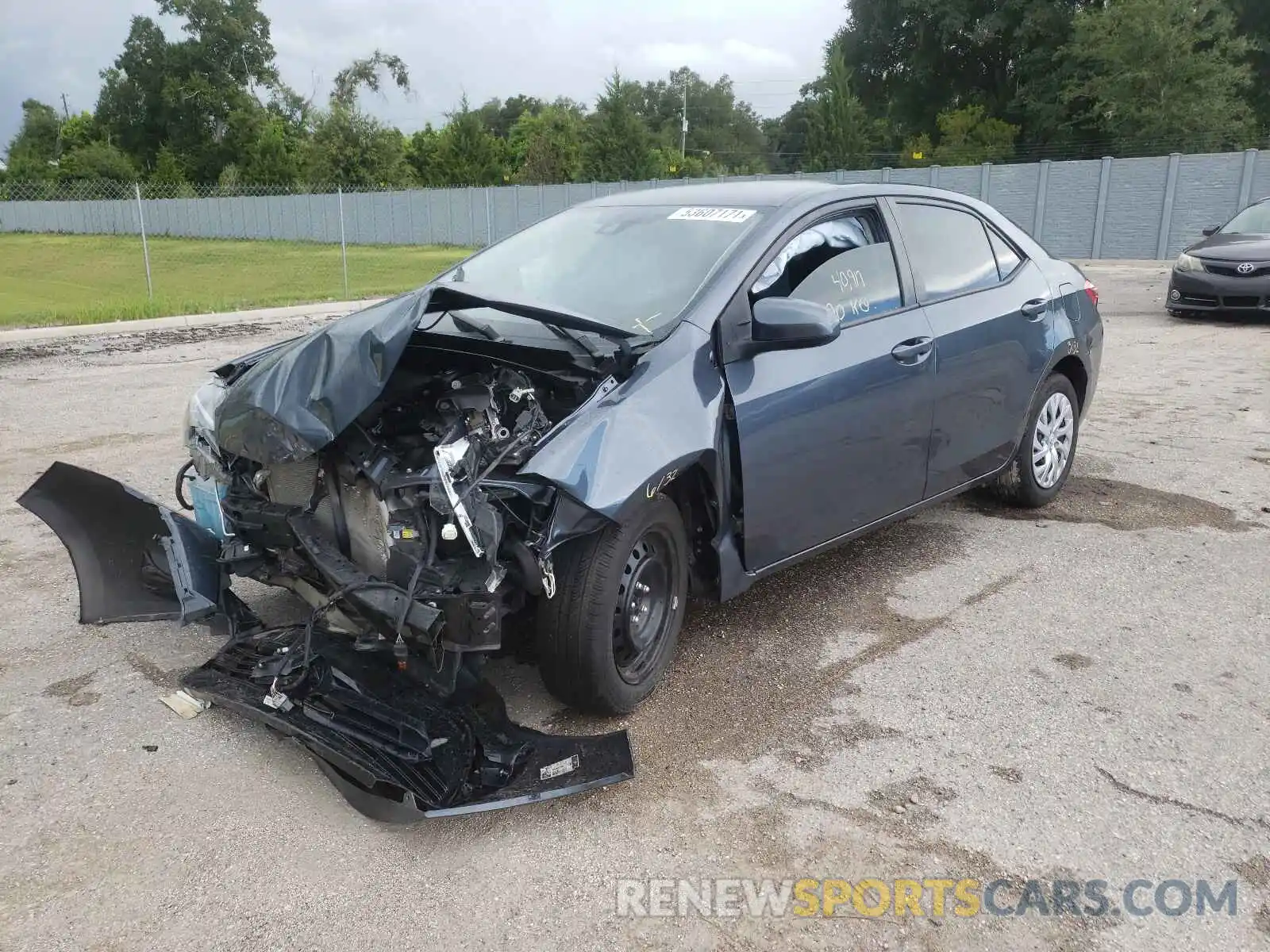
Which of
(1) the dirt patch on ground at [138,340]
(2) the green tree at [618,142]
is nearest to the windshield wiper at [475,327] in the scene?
(1) the dirt patch on ground at [138,340]

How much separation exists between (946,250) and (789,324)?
1.58 meters

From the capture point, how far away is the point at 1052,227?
86.8 feet

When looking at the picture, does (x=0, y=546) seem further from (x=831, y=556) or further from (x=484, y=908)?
(x=831, y=556)

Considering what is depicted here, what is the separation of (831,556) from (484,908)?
282 cm

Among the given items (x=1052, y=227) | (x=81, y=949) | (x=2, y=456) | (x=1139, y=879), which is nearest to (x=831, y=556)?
(x=1139, y=879)

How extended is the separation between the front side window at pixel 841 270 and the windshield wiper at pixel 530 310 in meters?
0.67

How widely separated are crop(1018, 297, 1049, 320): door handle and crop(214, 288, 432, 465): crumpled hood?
3.11 metres

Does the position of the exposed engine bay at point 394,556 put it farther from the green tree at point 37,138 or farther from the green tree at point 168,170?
the green tree at point 37,138

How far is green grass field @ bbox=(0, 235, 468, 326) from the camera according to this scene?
1556cm

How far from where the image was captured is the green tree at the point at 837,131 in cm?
4809

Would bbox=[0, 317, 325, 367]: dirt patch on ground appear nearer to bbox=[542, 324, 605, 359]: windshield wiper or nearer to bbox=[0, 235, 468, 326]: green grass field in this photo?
bbox=[0, 235, 468, 326]: green grass field

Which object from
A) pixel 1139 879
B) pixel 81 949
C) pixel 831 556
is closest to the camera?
pixel 81 949

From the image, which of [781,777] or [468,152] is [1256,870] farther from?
[468,152]

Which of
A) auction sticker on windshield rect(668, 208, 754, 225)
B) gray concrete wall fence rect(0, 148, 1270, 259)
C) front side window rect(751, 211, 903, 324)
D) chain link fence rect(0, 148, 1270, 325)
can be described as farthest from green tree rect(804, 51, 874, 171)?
auction sticker on windshield rect(668, 208, 754, 225)
